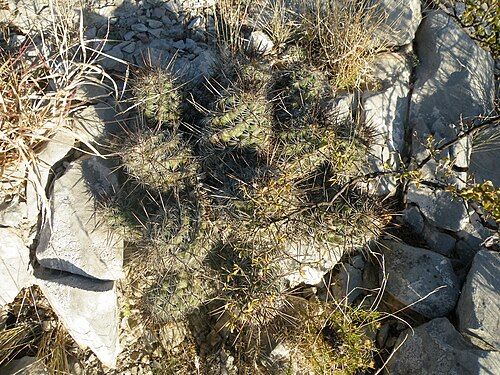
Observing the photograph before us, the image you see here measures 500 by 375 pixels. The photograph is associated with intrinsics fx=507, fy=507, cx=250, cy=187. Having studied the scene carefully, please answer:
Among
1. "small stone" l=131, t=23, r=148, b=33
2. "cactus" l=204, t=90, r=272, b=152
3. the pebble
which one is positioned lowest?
"small stone" l=131, t=23, r=148, b=33

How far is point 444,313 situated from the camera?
3215 millimetres

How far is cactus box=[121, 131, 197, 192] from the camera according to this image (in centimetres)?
288

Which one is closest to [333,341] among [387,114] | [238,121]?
[238,121]

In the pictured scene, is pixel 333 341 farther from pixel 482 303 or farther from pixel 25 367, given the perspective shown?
pixel 25 367

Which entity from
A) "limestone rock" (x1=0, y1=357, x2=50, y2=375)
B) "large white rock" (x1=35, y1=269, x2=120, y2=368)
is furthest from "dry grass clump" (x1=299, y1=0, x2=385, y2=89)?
"limestone rock" (x1=0, y1=357, x2=50, y2=375)

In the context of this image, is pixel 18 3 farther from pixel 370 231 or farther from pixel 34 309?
pixel 370 231

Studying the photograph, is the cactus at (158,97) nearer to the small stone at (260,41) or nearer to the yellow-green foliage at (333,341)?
the small stone at (260,41)

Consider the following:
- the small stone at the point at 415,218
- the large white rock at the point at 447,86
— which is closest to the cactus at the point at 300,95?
the large white rock at the point at 447,86

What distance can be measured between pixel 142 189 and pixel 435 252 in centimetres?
197

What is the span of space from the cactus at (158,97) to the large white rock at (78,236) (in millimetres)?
527

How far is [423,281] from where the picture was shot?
10.6 ft

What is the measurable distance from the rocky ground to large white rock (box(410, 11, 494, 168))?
1 centimetres

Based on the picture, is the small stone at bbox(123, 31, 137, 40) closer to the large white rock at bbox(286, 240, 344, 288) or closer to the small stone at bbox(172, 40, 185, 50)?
the small stone at bbox(172, 40, 185, 50)

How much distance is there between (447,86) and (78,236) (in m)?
2.83
